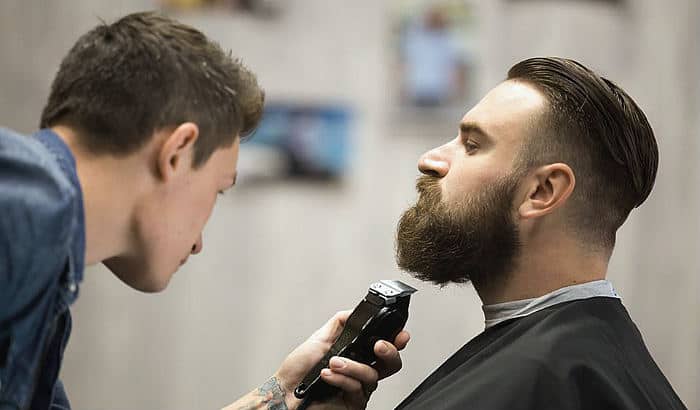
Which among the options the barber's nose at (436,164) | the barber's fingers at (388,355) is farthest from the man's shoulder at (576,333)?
the barber's nose at (436,164)

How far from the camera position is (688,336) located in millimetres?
3578

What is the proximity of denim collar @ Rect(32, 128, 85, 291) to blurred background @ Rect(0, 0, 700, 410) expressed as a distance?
7.43ft

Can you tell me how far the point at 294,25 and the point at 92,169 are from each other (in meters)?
2.32

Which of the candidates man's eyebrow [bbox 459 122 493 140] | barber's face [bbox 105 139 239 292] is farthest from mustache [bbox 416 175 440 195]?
barber's face [bbox 105 139 239 292]

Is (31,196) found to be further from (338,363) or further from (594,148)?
(594,148)

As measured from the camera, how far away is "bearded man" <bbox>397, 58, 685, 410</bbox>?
5.76 ft

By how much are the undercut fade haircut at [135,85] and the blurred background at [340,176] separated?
6.96ft

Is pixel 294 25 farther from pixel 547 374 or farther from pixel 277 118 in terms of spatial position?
pixel 547 374

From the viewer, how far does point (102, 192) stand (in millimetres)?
1512

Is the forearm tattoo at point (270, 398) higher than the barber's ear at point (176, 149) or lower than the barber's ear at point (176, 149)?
lower

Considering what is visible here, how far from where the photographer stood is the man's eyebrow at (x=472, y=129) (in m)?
1.96

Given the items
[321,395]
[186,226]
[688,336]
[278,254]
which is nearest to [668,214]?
[688,336]

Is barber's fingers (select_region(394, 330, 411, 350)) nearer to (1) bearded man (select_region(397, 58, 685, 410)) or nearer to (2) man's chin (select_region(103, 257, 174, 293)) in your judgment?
(1) bearded man (select_region(397, 58, 685, 410))

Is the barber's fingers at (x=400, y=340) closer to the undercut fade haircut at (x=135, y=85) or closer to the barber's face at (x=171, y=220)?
the barber's face at (x=171, y=220)
